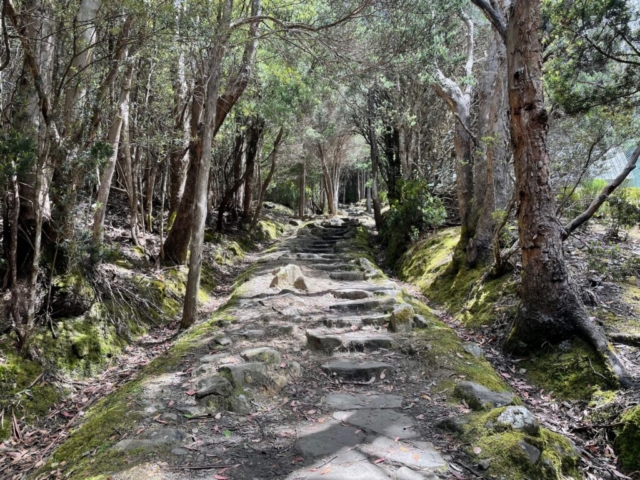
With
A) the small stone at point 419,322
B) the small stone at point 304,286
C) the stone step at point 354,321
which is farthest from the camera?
the small stone at point 304,286

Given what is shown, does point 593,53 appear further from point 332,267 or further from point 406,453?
point 332,267

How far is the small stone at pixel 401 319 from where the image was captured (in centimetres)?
566

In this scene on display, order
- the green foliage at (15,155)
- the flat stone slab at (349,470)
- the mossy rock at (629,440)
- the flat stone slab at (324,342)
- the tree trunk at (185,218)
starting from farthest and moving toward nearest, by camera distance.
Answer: the tree trunk at (185,218) < the flat stone slab at (324,342) < the green foliage at (15,155) < the mossy rock at (629,440) < the flat stone slab at (349,470)

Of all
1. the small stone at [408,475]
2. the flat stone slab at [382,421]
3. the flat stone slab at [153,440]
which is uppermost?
the flat stone slab at [153,440]

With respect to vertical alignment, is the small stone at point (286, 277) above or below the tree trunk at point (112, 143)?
below

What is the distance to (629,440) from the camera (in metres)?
3.32

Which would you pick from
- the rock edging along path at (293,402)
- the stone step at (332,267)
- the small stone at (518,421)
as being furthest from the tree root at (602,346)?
the stone step at (332,267)

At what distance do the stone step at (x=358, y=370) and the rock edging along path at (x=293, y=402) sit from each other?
0.01 meters

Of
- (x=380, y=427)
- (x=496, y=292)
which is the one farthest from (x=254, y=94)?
(x=380, y=427)

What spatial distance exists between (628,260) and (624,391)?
2.75m

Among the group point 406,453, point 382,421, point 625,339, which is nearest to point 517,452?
point 406,453

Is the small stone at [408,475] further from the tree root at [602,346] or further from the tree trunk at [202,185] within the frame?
the tree trunk at [202,185]

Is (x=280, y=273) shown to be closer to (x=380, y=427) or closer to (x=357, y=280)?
(x=357, y=280)

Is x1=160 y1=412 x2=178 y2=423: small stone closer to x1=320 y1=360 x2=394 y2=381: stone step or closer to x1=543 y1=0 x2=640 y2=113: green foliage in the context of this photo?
x1=320 y1=360 x2=394 y2=381: stone step
